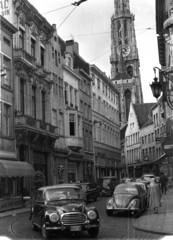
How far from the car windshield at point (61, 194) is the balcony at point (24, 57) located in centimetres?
1797

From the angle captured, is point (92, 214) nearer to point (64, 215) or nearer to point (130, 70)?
point (64, 215)

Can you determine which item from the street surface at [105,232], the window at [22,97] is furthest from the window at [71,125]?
the street surface at [105,232]

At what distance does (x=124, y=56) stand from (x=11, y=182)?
128m

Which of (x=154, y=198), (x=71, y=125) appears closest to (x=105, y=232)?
(x=154, y=198)

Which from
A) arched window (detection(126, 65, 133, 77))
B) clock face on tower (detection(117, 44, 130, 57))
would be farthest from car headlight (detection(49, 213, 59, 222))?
clock face on tower (detection(117, 44, 130, 57))

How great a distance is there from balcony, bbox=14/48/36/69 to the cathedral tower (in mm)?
91816

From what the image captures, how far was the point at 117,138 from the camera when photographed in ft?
221

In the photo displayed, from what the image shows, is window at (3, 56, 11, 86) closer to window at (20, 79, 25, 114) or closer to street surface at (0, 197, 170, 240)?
window at (20, 79, 25, 114)

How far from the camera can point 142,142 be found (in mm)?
77125

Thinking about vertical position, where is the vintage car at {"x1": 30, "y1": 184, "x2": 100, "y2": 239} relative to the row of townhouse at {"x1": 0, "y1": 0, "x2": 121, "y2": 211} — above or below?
below

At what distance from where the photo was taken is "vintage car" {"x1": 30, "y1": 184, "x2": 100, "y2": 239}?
39.3 ft

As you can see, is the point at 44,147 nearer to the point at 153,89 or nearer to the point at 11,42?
the point at 11,42

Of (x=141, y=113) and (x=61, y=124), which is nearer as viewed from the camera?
(x=61, y=124)

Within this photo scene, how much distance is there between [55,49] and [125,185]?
2291 centimetres
